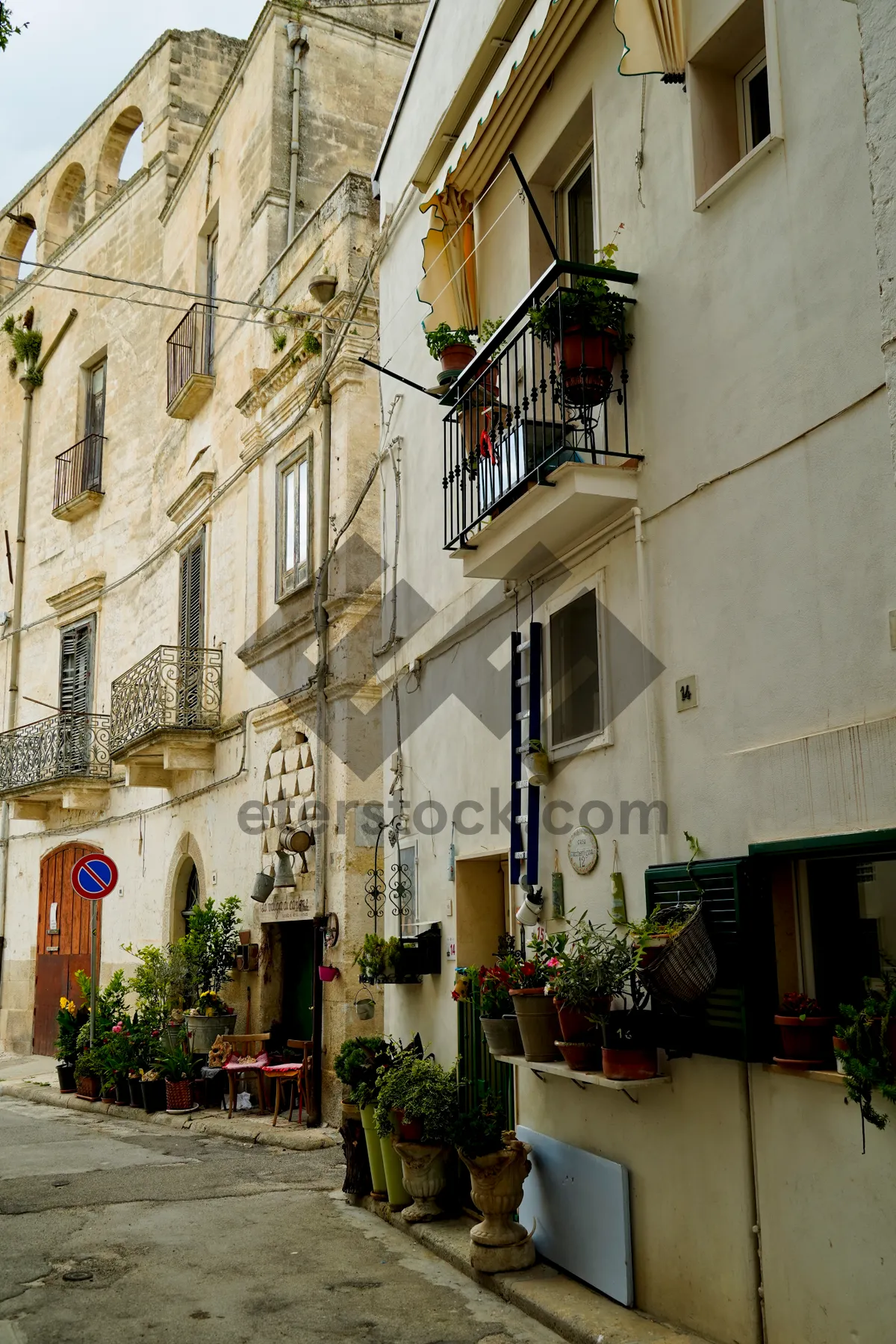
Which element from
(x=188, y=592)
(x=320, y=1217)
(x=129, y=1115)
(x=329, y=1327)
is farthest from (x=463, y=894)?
(x=188, y=592)

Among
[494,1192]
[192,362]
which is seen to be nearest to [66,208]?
[192,362]

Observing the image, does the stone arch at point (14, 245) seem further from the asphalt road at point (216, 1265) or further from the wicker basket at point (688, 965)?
the wicker basket at point (688, 965)

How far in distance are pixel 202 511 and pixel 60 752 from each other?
213 inches

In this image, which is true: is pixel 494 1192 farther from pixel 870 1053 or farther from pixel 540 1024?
pixel 870 1053

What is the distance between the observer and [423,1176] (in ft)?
25.8

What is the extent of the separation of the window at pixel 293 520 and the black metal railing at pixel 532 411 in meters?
4.84

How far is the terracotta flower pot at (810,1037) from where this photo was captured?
4863 millimetres

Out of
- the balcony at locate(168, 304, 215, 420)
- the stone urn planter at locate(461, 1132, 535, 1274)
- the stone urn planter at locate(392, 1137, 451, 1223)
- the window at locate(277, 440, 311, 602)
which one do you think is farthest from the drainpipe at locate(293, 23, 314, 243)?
the stone urn planter at locate(461, 1132, 535, 1274)

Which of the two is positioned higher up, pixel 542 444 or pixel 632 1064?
pixel 542 444

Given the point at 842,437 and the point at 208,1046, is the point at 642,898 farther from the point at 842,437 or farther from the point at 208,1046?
the point at 208,1046

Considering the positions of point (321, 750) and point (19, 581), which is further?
point (19, 581)

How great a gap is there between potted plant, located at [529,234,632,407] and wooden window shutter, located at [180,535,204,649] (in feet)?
35.0

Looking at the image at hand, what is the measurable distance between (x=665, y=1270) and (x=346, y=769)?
23.5ft

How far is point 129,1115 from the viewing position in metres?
13.4
